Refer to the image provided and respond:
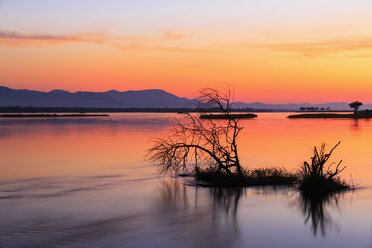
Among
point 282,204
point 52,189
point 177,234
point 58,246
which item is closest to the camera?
point 58,246

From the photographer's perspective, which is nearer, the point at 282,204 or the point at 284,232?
the point at 284,232

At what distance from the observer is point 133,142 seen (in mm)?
47031

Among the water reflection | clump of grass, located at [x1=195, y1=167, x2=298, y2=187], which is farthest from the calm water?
clump of grass, located at [x1=195, y1=167, x2=298, y2=187]

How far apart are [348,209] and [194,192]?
6.45m

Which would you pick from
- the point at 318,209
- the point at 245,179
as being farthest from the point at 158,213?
the point at 245,179

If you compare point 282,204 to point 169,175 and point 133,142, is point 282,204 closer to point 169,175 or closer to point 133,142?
point 169,175

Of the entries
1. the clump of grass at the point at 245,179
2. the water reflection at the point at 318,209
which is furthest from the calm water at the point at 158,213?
the clump of grass at the point at 245,179

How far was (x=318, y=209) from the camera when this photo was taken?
16031 millimetres

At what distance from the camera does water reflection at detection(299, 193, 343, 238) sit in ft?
46.4

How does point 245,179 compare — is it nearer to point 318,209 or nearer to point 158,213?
point 318,209

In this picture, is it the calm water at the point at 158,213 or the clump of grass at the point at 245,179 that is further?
the clump of grass at the point at 245,179

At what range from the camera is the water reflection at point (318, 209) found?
14153 mm

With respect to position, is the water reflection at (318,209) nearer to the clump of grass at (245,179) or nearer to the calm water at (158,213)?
the calm water at (158,213)

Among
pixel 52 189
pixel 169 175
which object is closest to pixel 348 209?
pixel 169 175
